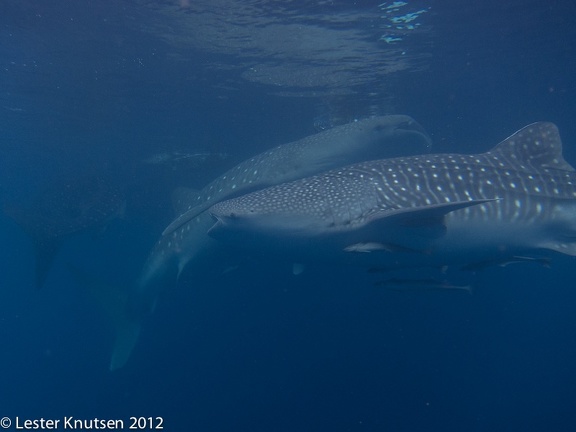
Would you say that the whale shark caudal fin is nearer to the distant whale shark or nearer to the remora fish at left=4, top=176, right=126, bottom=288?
the distant whale shark

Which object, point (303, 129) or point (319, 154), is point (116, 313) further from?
point (303, 129)

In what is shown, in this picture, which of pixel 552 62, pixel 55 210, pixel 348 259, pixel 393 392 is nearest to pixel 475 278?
pixel 393 392

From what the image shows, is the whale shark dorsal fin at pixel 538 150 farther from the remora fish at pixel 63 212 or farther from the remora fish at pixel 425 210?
the remora fish at pixel 63 212

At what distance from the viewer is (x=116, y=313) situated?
40.9 ft

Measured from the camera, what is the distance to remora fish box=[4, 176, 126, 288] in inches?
599

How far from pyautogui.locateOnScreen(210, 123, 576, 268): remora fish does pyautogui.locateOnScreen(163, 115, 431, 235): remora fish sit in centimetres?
384

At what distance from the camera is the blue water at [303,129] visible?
1280 cm

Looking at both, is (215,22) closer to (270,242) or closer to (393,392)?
(270,242)

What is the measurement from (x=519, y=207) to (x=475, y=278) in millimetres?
13239

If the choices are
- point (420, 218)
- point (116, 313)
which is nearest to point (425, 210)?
point (420, 218)

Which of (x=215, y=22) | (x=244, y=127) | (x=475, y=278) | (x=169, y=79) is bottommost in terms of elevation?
(x=475, y=278)

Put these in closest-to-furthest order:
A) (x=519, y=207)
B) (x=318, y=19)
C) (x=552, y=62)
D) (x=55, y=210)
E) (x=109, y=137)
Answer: (x=519, y=207) < (x=318, y=19) < (x=552, y=62) < (x=55, y=210) < (x=109, y=137)

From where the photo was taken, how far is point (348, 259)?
5.91m

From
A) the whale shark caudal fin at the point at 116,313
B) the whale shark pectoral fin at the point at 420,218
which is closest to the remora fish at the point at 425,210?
the whale shark pectoral fin at the point at 420,218
